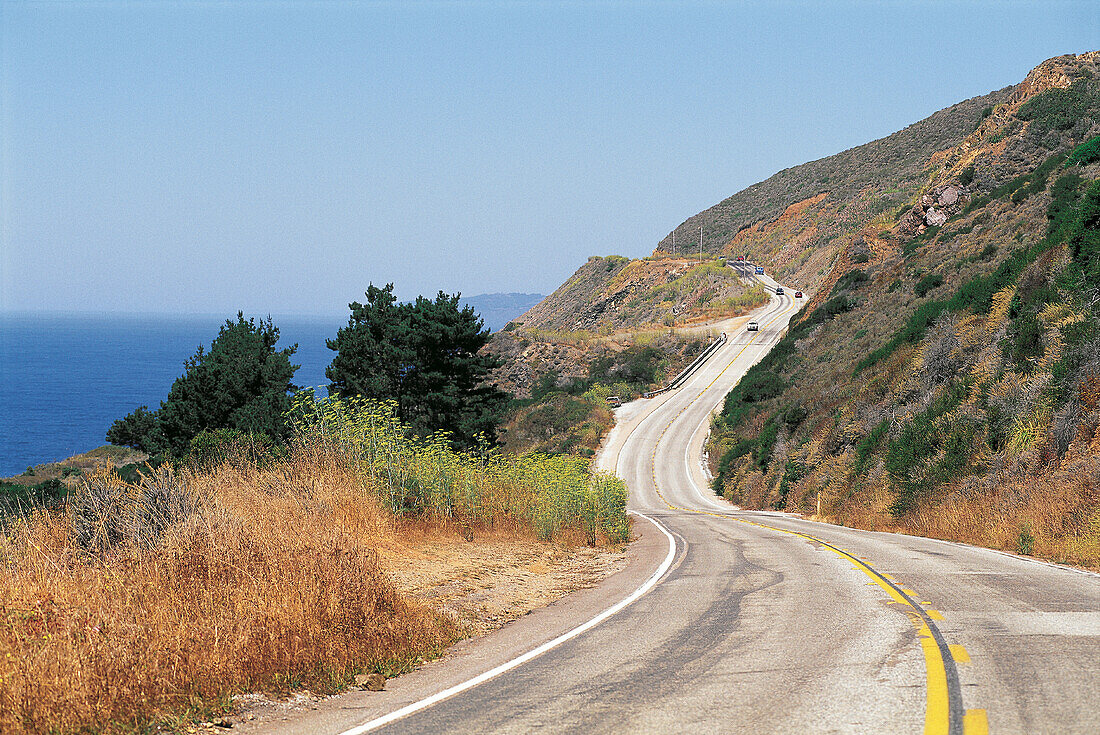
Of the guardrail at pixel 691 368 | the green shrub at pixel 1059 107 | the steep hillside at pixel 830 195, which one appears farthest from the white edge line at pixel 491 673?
the steep hillside at pixel 830 195

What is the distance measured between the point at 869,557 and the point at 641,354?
70375 mm

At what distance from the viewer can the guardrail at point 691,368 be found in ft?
240

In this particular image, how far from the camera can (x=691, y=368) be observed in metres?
77.9

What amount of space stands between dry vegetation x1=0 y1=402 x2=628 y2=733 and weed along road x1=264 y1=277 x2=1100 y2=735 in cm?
69

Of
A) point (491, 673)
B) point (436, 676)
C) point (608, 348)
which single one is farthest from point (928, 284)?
point (608, 348)

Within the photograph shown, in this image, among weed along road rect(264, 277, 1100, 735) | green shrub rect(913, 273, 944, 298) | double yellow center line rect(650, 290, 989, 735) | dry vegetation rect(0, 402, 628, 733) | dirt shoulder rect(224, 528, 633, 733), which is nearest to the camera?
double yellow center line rect(650, 290, 989, 735)

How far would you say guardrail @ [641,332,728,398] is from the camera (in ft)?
240

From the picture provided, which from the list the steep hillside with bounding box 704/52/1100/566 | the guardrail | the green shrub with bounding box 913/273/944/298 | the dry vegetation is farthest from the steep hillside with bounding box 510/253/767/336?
the dry vegetation

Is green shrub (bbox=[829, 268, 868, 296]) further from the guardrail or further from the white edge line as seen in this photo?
the white edge line

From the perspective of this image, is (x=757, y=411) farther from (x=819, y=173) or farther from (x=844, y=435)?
(x=819, y=173)

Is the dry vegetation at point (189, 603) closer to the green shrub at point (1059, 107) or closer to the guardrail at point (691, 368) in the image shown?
the guardrail at point (691, 368)

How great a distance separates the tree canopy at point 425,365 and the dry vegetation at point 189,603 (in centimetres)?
2324

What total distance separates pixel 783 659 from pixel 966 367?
69.1ft

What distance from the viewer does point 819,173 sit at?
154m
